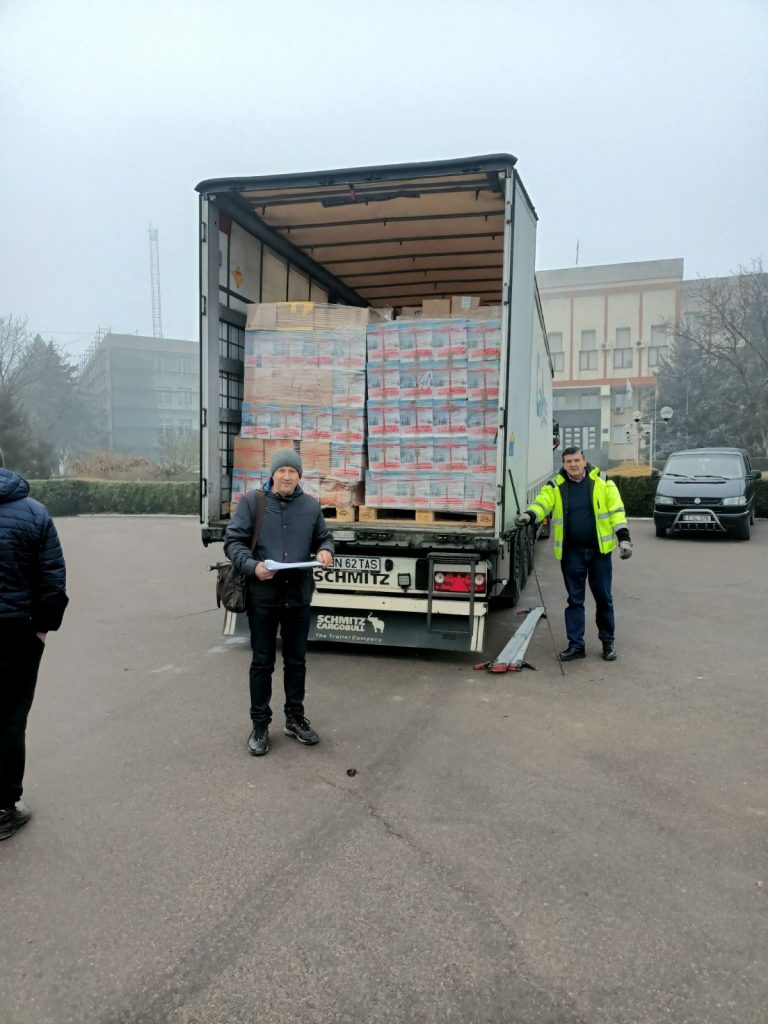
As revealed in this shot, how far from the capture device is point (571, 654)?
6129 millimetres

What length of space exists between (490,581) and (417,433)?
1391 millimetres

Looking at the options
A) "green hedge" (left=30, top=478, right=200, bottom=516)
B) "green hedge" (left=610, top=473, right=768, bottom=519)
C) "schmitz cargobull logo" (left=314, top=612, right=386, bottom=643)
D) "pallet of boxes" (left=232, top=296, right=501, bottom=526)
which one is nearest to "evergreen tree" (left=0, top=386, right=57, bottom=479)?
"green hedge" (left=30, top=478, right=200, bottom=516)

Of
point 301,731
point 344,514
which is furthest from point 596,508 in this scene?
point 301,731

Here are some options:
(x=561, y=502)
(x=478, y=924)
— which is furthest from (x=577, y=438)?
(x=478, y=924)

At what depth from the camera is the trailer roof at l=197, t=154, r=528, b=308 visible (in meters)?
5.62

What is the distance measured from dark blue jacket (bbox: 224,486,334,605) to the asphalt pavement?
95 centimetres

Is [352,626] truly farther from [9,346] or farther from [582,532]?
[9,346]

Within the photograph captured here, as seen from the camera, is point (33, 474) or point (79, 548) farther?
point (33, 474)

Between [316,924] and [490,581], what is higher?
[490,581]

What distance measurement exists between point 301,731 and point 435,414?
2.85 m

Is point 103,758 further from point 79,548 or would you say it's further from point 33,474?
point 33,474

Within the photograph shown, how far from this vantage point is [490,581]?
5.62 meters

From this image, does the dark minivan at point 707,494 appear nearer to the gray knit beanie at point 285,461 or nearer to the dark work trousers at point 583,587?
the dark work trousers at point 583,587

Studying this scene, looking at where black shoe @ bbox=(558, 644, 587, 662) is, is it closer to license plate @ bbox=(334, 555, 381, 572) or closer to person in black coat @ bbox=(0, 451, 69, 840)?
license plate @ bbox=(334, 555, 381, 572)
